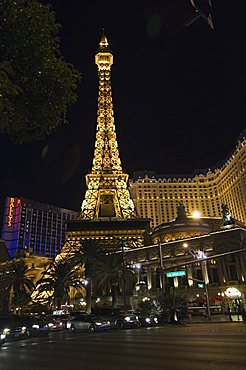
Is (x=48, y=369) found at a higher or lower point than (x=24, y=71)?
lower

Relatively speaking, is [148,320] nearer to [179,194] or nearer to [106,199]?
[106,199]

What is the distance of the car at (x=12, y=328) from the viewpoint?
809 inches

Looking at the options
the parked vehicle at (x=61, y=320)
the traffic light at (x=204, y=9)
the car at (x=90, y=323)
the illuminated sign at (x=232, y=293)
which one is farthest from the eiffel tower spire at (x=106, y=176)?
the traffic light at (x=204, y=9)

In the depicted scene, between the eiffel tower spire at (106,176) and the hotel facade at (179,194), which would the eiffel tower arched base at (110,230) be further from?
the hotel facade at (179,194)

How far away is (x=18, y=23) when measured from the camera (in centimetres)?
876

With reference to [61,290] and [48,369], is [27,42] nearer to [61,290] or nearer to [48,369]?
[48,369]

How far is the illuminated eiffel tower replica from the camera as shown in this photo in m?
83.7

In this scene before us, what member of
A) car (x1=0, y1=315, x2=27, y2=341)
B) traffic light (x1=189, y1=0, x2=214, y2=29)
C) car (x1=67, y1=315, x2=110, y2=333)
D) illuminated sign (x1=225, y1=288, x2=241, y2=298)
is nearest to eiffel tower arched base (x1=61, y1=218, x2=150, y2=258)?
illuminated sign (x1=225, y1=288, x2=241, y2=298)

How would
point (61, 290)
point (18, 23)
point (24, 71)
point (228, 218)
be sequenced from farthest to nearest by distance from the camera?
1. point (228, 218)
2. point (61, 290)
3. point (24, 71)
4. point (18, 23)

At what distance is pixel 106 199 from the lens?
100750 millimetres

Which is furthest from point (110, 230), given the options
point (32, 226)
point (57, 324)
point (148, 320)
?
point (32, 226)

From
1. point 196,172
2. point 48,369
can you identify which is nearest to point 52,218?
point 196,172

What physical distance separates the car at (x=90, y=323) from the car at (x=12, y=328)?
4738 mm

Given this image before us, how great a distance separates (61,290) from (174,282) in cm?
2673
